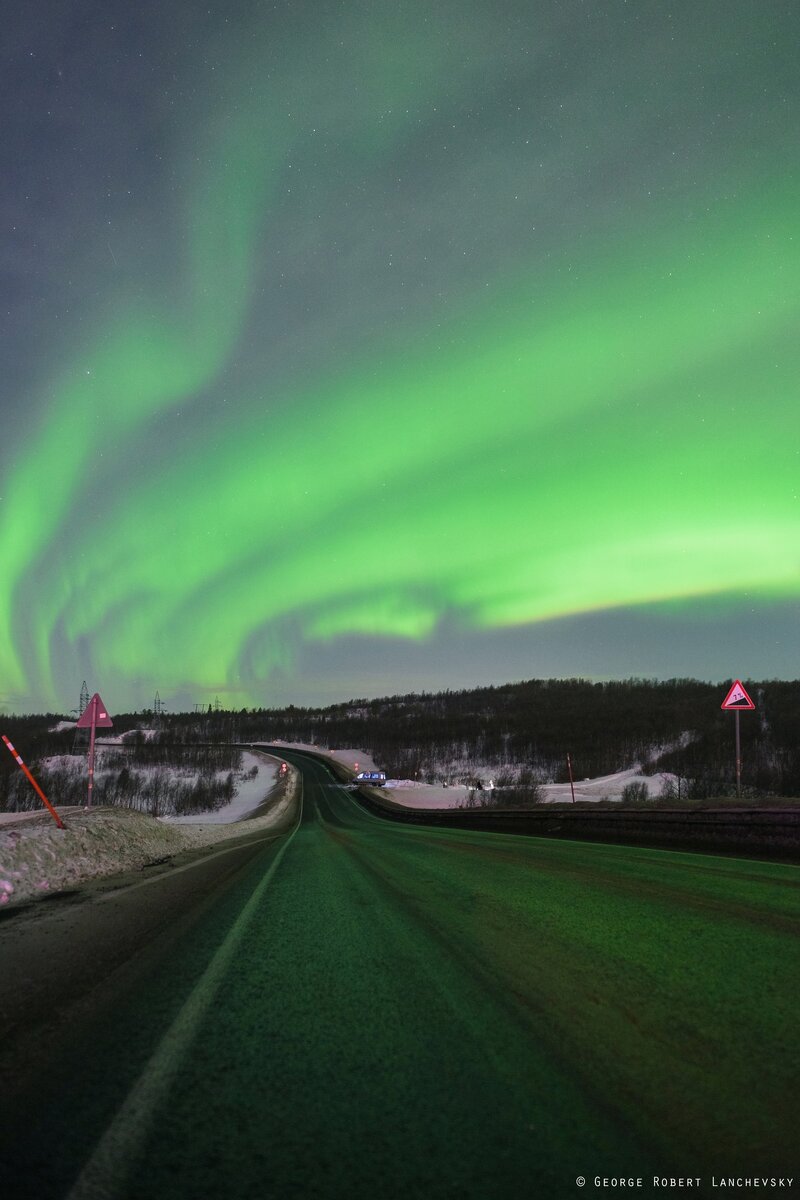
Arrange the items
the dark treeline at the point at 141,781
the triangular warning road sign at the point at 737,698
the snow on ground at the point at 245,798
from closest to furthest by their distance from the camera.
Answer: the triangular warning road sign at the point at 737,698, the snow on ground at the point at 245,798, the dark treeline at the point at 141,781

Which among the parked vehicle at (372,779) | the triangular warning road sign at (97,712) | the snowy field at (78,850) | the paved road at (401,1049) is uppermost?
the triangular warning road sign at (97,712)

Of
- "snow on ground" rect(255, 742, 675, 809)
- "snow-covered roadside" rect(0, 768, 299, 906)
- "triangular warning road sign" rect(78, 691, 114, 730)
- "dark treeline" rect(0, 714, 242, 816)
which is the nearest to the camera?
"snow-covered roadside" rect(0, 768, 299, 906)

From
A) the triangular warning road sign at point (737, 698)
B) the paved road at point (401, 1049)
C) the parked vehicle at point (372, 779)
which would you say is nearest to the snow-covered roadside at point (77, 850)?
the paved road at point (401, 1049)

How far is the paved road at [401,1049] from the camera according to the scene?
188 cm

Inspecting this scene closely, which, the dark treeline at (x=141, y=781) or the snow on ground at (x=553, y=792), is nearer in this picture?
the snow on ground at (x=553, y=792)

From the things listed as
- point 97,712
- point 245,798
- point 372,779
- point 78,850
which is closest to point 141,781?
point 245,798

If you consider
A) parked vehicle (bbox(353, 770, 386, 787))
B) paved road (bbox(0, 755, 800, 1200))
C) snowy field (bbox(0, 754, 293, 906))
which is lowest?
parked vehicle (bbox(353, 770, 386, 787))

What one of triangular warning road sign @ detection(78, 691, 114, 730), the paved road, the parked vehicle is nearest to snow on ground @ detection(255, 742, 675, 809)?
the parked vehicle

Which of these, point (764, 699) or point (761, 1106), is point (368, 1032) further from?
point (764, 699)

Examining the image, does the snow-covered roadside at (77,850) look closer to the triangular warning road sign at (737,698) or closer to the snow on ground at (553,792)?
the triangular warning road sign at (737,698)

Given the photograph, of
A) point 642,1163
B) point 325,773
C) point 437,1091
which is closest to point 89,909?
point 437,1091

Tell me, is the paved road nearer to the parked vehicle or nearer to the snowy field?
the snowy field

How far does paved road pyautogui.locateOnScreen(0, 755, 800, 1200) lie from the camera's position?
1878 mm

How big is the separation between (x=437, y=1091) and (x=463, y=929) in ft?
8.71
